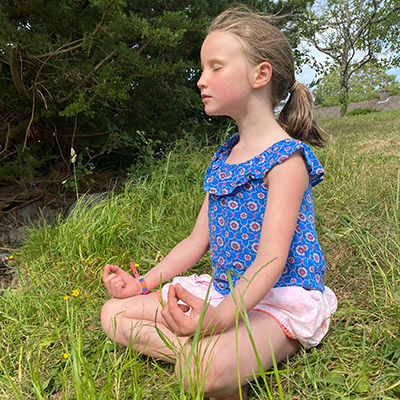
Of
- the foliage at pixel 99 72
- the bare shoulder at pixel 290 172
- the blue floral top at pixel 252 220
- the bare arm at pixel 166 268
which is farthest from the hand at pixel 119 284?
the foliage at pixel 99 72

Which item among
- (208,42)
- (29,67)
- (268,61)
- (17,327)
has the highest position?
(29,67)

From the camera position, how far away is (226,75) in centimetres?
142

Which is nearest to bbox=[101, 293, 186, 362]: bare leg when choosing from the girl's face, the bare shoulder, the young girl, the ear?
the young girl

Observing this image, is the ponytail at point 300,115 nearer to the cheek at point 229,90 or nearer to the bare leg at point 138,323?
the cheek at point 229,90

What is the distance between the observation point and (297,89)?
1.62 meters

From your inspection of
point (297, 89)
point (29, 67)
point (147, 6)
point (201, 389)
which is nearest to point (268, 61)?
point (297, 89)

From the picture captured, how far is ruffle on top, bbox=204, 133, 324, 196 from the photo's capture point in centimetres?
A: 137

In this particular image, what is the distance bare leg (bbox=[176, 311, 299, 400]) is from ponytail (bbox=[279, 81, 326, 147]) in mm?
775

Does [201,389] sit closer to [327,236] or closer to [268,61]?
[268,61]

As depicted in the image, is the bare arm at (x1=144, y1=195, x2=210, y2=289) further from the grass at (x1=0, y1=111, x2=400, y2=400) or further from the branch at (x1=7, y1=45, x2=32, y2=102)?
the branch at (x1=7, y1=45, x2=32, y2=102)

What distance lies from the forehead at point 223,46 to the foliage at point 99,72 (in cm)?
133

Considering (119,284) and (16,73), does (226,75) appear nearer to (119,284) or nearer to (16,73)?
(119,284)

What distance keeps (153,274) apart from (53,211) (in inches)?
108

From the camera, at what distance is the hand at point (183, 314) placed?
3.69 ft
